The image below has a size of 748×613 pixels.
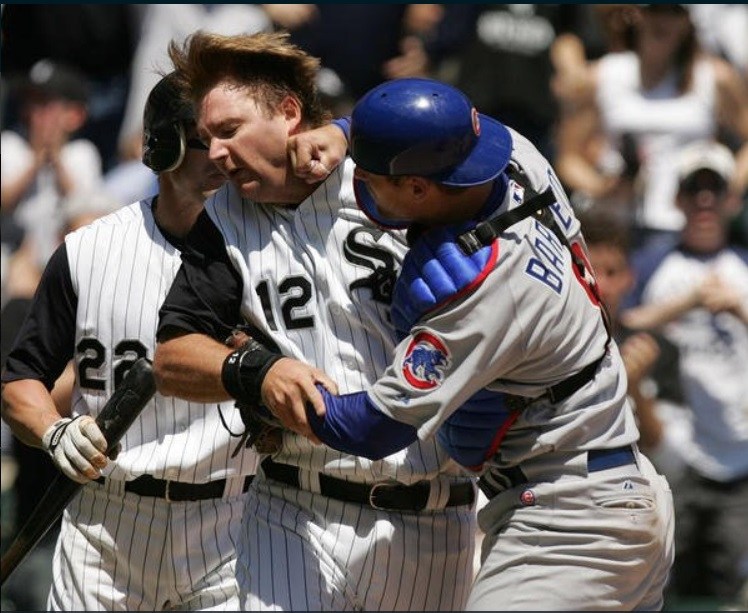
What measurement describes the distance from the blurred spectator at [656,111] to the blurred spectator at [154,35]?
6.75 ft

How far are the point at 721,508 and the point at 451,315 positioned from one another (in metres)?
4.37

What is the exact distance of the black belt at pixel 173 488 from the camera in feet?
16.6

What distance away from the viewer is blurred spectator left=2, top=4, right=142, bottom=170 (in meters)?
9.74

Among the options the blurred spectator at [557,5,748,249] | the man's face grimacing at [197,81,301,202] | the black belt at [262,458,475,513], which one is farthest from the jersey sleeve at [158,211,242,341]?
the blurred spectator at [557,5,748,249]

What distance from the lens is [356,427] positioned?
12.8 ft

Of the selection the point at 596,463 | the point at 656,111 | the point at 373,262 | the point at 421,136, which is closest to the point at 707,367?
the point at 656,111

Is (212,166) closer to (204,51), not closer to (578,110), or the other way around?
(204,51)

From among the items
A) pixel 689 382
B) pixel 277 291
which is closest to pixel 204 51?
pixel 277 291

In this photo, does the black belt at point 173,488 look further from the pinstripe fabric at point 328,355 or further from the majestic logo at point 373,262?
the majestic logo at point 373,262

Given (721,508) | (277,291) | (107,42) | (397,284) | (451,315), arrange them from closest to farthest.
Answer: (451,315) → (397,284) → (277,291) → (721,508) → (107,42)

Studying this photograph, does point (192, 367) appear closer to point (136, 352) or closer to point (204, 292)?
point (204, 292)

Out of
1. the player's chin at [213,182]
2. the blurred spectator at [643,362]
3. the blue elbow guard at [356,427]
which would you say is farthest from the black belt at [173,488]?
the blurred spectator at [643,362]

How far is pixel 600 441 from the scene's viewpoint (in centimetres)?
399

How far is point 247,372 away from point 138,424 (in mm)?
1078
